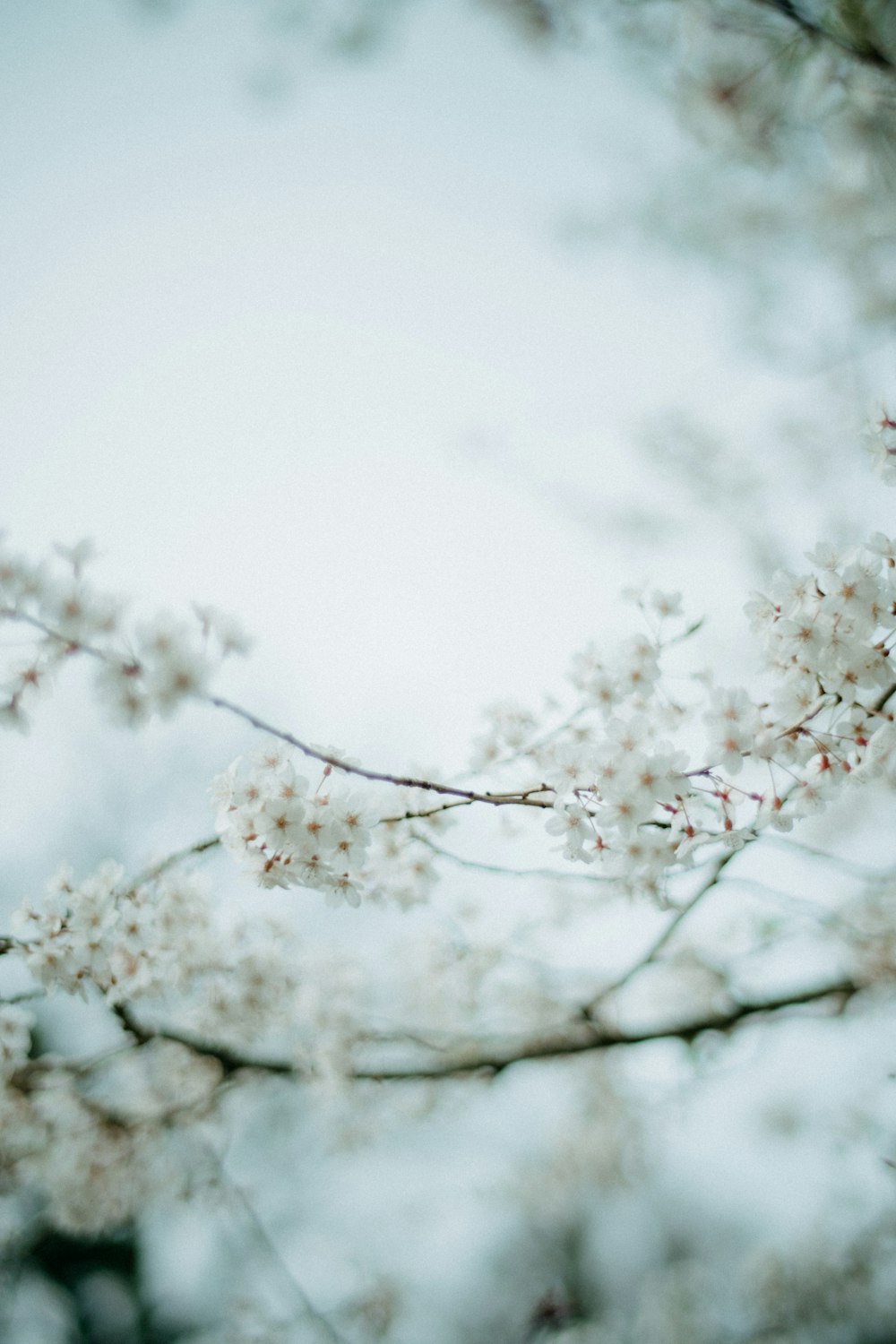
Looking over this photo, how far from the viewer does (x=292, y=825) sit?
1.40 meters

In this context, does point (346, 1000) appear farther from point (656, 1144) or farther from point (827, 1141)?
point (827, 1141)

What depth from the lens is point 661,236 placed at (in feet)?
13.2

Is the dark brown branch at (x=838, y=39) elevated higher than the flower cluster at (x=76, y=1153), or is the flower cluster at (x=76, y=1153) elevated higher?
the dark brown branch at (x=838, y=39)

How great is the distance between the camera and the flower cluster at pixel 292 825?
139 centimetres

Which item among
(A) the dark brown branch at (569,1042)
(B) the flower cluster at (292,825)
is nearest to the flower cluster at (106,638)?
(B) the flower cluster at (292,825)

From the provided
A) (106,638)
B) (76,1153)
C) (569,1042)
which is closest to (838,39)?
(106,638)

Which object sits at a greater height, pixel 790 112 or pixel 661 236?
pixel 661 236

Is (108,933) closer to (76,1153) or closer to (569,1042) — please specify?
(569,1042)

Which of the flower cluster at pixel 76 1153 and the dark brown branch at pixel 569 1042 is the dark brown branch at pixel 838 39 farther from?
the flower cluster at pixel 76 1153

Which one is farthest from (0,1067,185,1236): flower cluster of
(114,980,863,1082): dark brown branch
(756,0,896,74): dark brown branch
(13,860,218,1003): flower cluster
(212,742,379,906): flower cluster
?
(756,0,896,74): dark brown branch

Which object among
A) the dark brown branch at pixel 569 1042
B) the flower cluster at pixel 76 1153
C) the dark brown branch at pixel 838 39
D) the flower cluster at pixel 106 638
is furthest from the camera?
the flower cluster at pixel 76 1153

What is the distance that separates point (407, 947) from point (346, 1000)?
0.93 m

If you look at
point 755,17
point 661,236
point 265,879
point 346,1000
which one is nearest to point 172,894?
point 265,879

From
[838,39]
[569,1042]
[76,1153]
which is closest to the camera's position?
[838,39]
